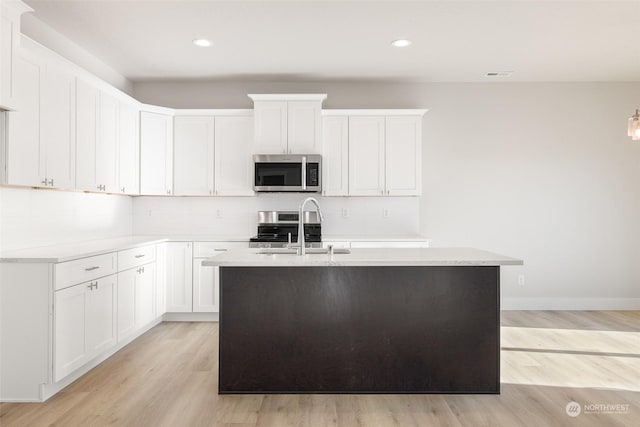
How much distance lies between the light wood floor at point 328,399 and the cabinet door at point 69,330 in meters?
0.17

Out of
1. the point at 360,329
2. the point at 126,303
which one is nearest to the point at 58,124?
the point at 126,303

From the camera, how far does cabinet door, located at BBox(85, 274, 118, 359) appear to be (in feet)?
10.1

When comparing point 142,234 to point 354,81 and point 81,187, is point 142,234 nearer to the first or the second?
point 81,187

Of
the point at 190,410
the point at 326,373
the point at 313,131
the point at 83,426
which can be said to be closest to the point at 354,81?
the point at 313,131

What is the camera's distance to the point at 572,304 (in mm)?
5117

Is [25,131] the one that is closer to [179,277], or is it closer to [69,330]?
[69,330]

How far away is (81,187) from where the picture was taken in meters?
3.50

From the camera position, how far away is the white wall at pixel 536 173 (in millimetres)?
5148

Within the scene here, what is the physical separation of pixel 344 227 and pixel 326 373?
99.4 inches

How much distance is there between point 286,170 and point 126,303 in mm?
2018

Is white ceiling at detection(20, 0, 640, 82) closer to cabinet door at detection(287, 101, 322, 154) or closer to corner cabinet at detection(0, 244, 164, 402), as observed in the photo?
cabinet door at detection(287, 101, 322, 154)

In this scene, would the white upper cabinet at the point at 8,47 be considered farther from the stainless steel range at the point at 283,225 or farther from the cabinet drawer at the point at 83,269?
the stainless steel range at the point at 283,225

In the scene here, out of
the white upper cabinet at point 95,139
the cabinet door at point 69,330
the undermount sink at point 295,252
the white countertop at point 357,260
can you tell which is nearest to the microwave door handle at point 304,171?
the undermount sink at point 295,252

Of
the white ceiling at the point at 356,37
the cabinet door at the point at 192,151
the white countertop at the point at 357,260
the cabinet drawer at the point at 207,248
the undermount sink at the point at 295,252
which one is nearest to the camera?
the white countertop at the point at 357,260
